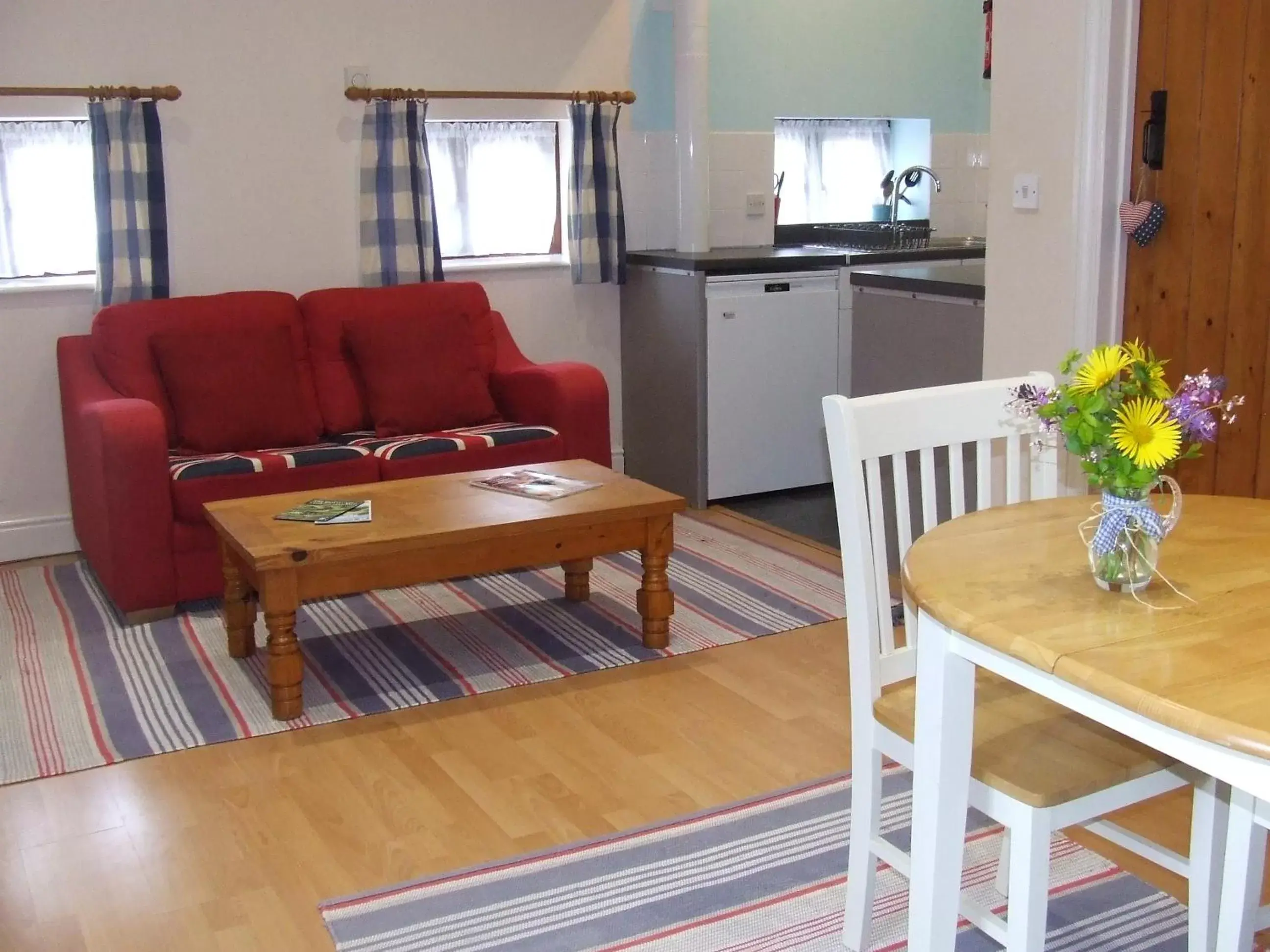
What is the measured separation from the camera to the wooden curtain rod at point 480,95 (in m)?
Result: 4.89

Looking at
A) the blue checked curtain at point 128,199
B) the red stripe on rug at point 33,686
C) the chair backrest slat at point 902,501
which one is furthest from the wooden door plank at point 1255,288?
the blue checked curtain at point 128,199

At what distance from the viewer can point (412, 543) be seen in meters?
3.23

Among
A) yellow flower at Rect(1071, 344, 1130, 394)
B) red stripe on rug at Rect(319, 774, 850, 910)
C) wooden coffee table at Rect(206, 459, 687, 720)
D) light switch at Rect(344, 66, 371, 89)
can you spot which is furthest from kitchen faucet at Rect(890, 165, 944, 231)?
yellow flower at Rect(1071, 344, 1130, 394)

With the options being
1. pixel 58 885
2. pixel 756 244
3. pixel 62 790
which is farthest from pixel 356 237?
pixel 58 885

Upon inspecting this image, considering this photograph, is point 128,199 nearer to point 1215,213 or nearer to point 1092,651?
point 1215,213

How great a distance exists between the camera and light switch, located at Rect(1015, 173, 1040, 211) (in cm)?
342

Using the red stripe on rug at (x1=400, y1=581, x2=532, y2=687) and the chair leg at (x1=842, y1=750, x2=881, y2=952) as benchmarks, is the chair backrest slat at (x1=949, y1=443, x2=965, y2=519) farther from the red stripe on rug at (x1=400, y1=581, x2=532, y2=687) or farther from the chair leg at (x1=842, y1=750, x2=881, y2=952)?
the red stripe on rug at (x1=400, y1=581, x2=532, y2=687)

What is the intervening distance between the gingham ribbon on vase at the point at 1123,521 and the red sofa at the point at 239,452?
9.59ft

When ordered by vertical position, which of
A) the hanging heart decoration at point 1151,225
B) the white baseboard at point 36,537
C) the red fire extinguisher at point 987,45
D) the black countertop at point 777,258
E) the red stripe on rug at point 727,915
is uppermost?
the red fire extinguisher at point 987,45

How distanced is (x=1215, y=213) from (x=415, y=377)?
2.57 m

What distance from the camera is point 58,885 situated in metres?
2.49

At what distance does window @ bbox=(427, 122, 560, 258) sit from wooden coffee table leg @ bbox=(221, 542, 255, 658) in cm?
199

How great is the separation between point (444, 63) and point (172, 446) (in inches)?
70.8

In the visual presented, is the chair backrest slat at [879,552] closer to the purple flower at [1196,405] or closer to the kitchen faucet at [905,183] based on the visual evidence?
the purple flower at [1196,405]
